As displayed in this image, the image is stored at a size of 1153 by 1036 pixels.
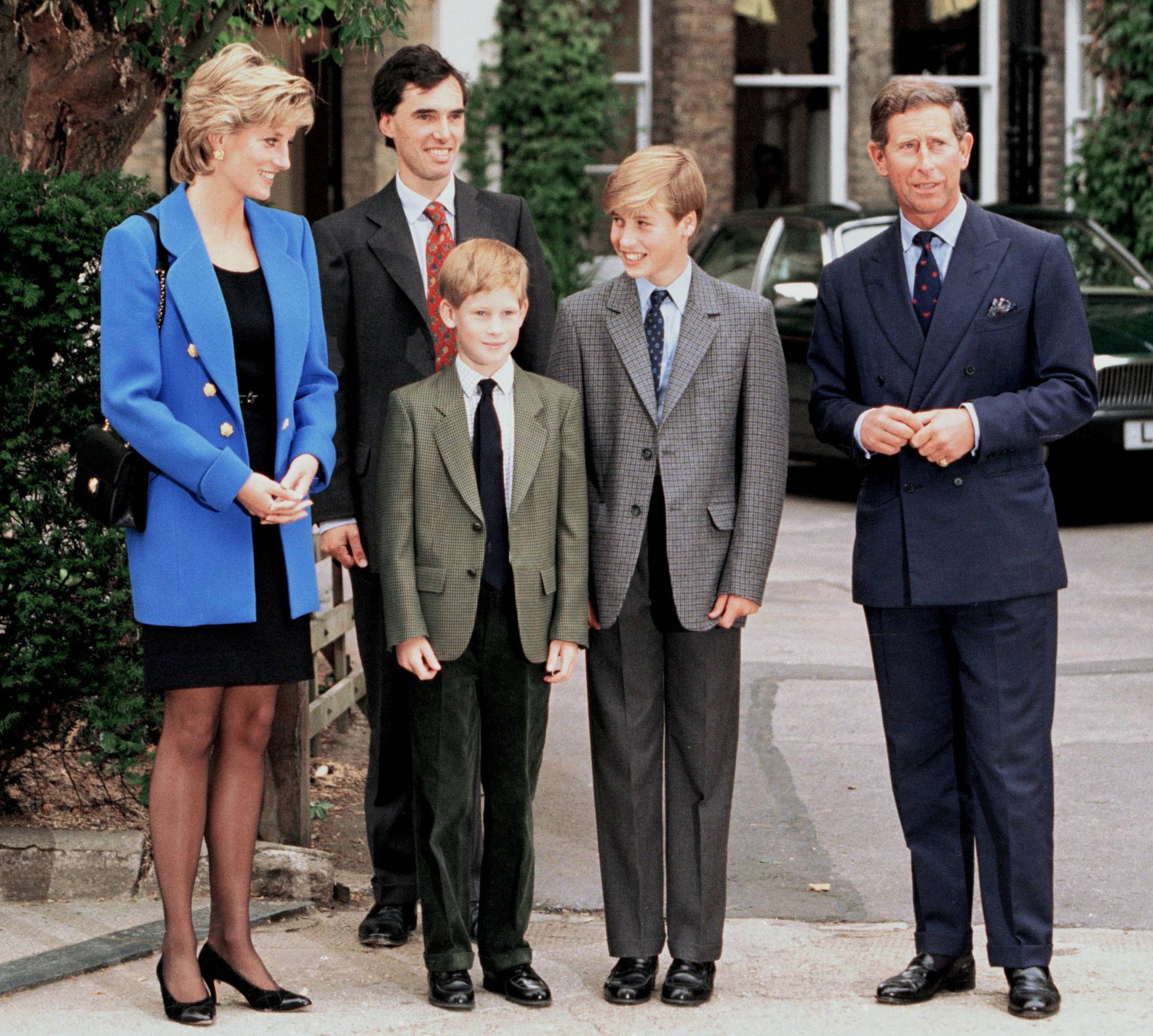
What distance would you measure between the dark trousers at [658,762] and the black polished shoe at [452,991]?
13.5 inches

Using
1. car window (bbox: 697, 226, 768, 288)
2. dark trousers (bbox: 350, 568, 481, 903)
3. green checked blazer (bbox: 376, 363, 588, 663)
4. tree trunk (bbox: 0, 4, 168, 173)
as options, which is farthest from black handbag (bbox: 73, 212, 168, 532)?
car window (bbox: 697, 226, 768, 288)

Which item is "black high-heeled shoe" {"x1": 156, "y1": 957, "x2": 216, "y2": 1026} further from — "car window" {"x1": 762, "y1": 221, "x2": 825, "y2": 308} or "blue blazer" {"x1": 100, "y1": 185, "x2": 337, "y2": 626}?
"car window" {"x1": 762, "y1": 221, "x2": 825, "y2": 308}

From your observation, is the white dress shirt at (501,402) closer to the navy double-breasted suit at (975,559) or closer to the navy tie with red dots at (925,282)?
the navy double-breasted suit at (975,559)

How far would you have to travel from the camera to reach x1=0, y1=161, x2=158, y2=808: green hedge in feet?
15.8

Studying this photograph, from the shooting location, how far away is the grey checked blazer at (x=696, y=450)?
14.1ft

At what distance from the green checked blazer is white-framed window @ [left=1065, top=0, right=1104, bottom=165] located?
49.1ft

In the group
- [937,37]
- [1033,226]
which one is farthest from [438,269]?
[937,37]

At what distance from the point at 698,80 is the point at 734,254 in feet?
14.2

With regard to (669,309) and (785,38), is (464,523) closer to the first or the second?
(669,309)

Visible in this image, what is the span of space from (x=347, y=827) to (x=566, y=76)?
11.8 meters

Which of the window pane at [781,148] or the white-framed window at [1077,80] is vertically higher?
the white-framed window at [1077,80]

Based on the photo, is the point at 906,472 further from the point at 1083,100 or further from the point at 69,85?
the point at 1083,100

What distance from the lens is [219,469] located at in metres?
4.01

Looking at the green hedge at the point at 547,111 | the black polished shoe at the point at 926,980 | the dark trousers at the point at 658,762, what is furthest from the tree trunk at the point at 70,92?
the green hedge at the point at 547,111
